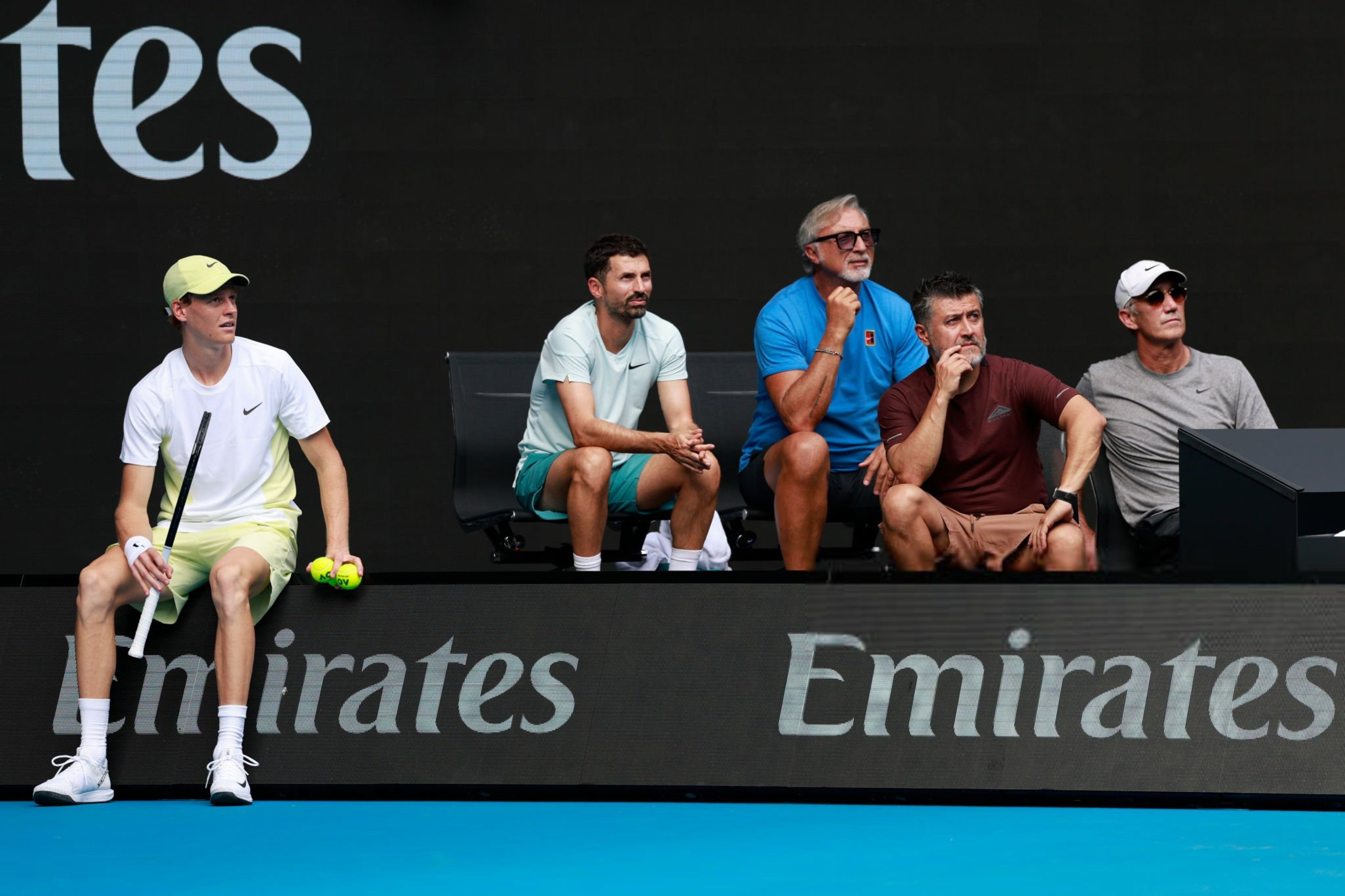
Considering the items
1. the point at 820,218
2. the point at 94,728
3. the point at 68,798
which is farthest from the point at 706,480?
the point at 68,798

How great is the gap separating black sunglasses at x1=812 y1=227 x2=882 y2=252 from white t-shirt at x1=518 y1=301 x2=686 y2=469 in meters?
0.53

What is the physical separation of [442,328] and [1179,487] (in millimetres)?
2552

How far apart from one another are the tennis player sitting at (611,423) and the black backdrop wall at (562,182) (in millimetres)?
747

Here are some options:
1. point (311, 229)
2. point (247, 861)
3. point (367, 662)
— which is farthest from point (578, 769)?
point (311, 229)

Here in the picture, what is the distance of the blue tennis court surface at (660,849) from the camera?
2898 mm

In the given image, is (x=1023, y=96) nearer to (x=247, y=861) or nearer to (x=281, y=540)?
(x=281, y=540)

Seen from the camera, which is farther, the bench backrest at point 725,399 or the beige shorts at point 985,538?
the bench backrest at point 725,399

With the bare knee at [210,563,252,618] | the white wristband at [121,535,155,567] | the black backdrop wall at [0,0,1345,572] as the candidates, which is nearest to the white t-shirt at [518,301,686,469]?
the black backdrop wall at [0,0,1345,572]

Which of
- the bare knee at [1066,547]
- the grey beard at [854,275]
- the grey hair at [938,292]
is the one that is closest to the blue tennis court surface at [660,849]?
the bare knee at [1066,547]

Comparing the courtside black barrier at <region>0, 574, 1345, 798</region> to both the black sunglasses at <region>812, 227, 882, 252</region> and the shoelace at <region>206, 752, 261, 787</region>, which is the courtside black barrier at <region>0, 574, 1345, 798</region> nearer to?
the shoelace at <region>206, 752, 261, 787</region>

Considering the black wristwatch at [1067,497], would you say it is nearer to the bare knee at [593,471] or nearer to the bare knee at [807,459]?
the bare knee at [807,459]

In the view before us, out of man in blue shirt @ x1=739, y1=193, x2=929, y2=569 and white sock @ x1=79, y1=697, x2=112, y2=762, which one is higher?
man in blue shirt @ x1=739, y1=193, x2=929, y2=569

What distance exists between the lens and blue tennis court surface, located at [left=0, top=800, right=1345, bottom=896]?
9.51 feet

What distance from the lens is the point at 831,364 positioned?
174 inches
